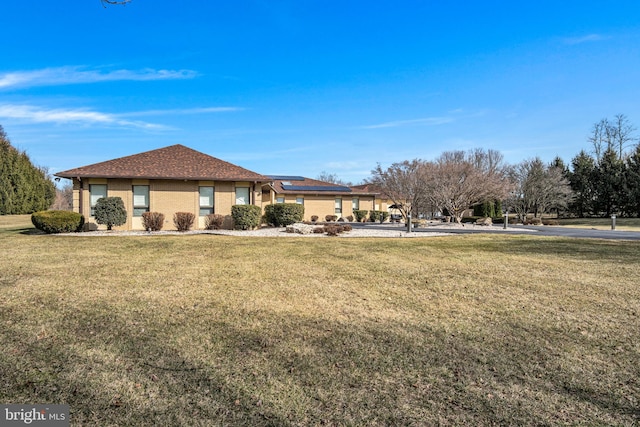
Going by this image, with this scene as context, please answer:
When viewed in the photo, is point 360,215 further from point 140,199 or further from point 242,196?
point 140,199

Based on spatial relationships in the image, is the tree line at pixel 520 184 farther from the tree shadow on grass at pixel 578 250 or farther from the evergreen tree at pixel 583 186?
the tree shadow on grass at pixel 578 250

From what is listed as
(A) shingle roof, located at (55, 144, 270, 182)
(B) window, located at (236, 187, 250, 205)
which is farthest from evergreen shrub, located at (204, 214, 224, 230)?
(A) shingle roof, located at (55, 144, 270, 182)

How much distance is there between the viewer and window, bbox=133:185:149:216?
1858 cm

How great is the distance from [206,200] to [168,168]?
103 inches

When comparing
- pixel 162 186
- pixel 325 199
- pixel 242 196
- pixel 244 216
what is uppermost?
pixel 162 186

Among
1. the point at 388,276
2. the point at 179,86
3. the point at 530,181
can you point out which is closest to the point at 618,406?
the point at 388,276

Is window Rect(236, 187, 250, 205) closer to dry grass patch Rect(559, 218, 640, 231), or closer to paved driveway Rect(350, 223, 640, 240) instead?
paved driveway Rect(350, 223, 640, 240)

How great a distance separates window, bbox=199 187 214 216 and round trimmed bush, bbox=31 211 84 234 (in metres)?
5.53

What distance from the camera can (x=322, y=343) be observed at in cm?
A: 400

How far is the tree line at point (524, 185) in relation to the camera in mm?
24688

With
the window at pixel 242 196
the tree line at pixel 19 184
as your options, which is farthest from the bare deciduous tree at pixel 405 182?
the tree line at pixel 19 184

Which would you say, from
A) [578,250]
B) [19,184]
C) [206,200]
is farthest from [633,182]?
[19,184]

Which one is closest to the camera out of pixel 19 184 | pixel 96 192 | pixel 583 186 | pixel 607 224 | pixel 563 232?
pixel 96 192

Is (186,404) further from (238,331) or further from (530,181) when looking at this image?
(530,181)
